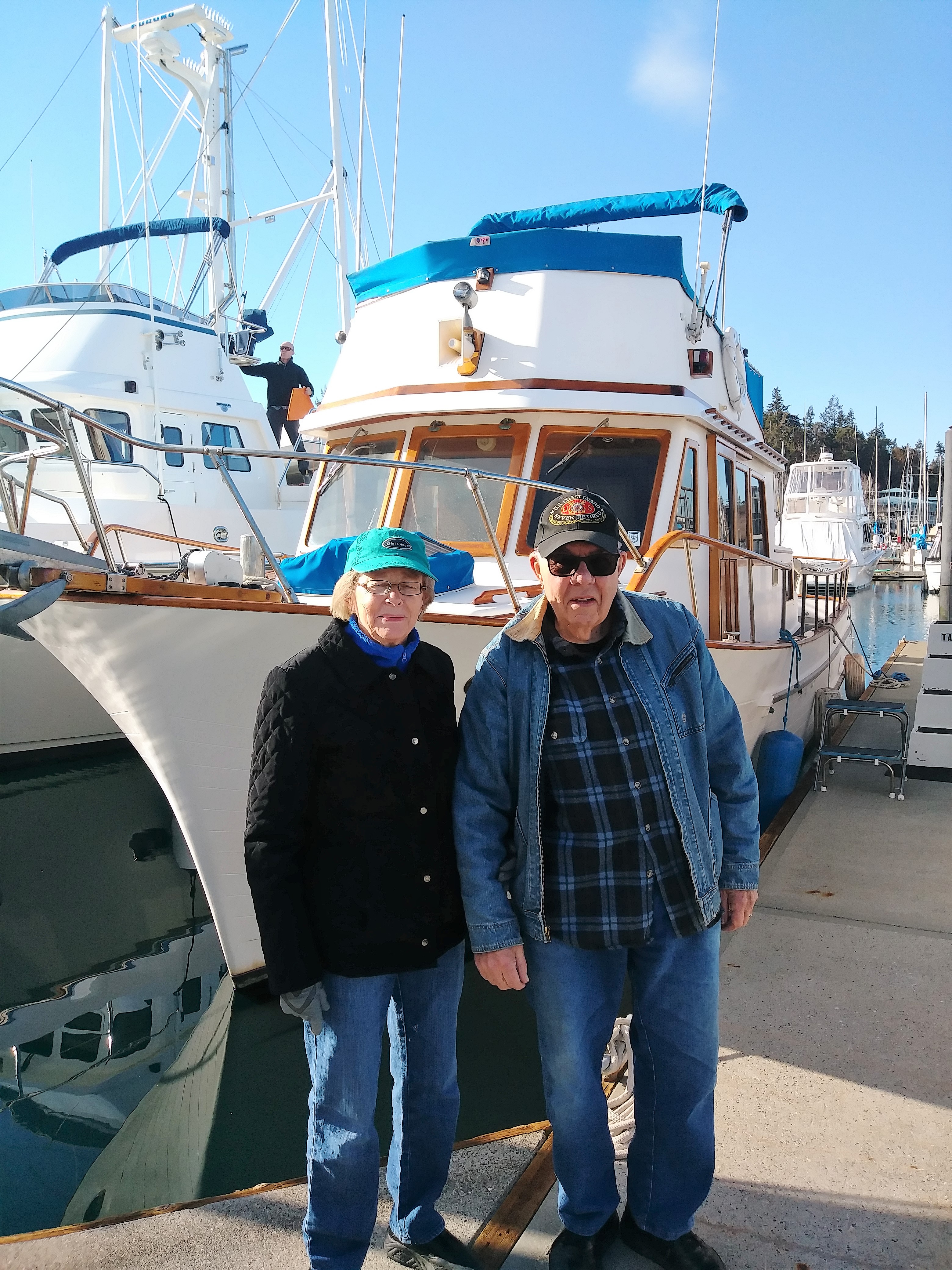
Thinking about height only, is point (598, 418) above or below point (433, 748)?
above

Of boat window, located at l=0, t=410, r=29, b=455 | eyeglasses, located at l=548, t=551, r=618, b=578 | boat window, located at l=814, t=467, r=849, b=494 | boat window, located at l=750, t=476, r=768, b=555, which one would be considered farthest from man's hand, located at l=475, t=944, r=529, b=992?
boat window, located at l=814, t=467, r=849, b=494

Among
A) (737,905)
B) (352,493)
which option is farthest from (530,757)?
(352,493)

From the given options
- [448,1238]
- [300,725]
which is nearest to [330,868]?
[300,725]

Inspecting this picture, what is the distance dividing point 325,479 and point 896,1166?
497 centimetres

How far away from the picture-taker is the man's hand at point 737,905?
2154 mm

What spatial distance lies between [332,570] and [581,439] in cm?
175

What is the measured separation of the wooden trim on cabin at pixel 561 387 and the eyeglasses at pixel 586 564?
3.52 metres

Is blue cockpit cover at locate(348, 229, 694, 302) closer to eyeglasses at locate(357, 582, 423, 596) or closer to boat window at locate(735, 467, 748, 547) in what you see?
boat window at locate(735, 467, 748, 547)

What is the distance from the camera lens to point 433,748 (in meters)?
2.07

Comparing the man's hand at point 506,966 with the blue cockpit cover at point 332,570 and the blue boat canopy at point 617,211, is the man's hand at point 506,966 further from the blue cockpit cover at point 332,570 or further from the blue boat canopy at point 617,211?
the blue boat canopy at point 617,211

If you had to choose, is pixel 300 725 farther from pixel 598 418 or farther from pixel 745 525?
pixel 745 525

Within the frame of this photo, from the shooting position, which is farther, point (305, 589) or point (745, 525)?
point (745, 525)

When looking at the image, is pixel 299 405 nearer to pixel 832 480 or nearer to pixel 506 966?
pixel 506 966

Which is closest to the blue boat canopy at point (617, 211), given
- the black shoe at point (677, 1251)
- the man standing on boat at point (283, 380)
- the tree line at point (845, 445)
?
the man standing on boat at point (283, 380)
